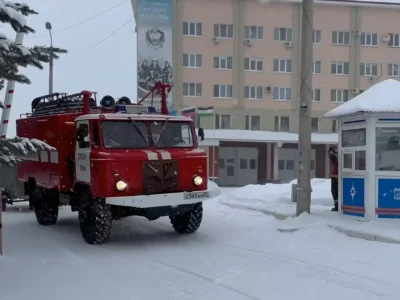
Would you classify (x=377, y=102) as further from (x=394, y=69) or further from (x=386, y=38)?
(x=394, y=69)

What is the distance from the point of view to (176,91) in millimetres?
42188

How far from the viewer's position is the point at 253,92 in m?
44.2

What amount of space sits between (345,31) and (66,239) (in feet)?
130

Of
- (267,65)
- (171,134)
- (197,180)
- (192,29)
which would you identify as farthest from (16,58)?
(267,65)

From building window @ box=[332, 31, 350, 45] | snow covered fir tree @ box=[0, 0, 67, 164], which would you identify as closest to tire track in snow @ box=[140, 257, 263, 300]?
snow covered fir tree @ box=[0, 0, 67, 164]

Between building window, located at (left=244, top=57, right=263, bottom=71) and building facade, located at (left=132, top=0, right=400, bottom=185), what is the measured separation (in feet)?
0.28

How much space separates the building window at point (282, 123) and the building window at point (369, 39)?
9.73 m

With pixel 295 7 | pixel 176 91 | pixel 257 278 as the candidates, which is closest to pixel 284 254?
pixel 257 278

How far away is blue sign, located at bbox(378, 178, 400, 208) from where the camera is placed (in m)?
10.4

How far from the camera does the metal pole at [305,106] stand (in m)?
11.7

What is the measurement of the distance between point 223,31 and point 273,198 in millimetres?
29813

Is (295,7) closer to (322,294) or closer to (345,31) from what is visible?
(345,31)

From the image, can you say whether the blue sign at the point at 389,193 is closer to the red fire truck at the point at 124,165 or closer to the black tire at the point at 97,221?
the red fire truck at the point at 124,165

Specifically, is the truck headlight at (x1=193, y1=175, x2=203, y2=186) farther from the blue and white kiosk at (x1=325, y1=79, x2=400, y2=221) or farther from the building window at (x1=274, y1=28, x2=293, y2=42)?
the building window at (x1=274, y1=28, x2=293, y2=42)
